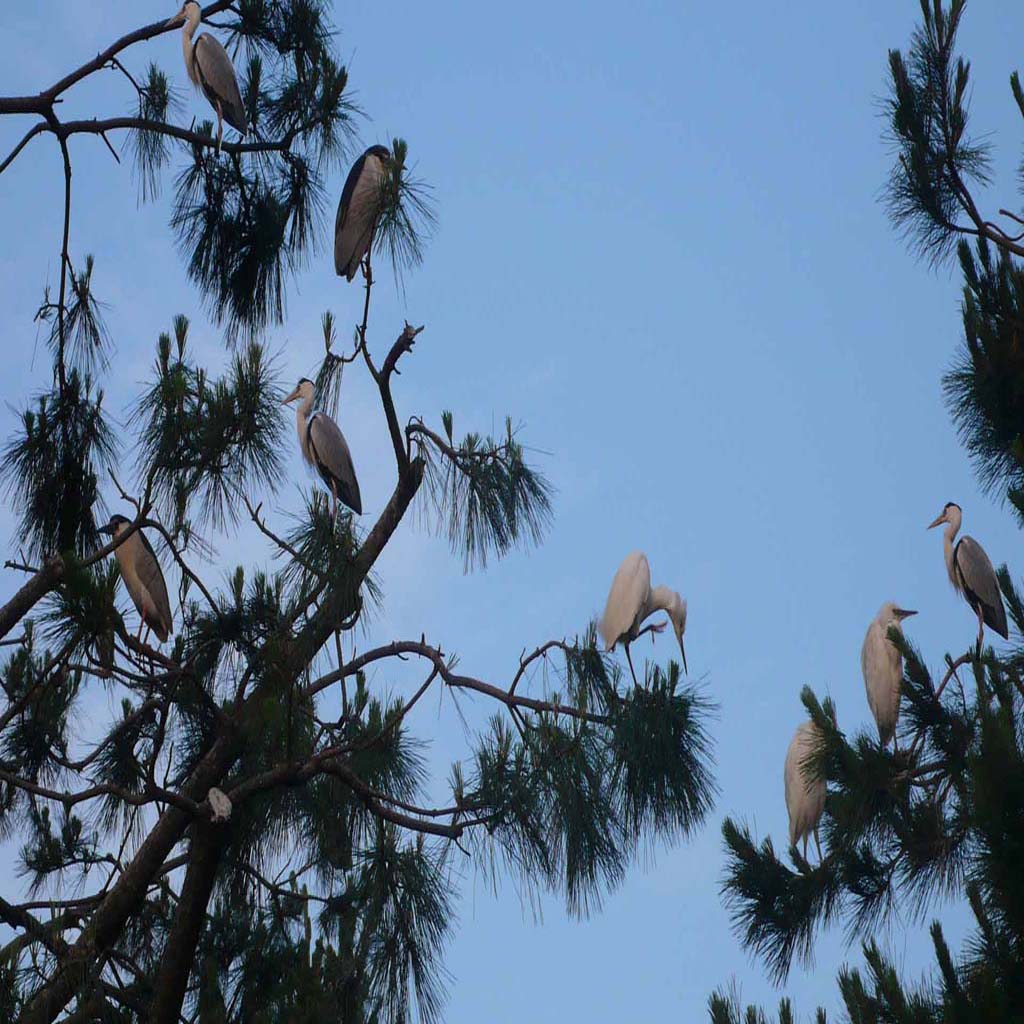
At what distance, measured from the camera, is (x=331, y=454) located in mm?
4594

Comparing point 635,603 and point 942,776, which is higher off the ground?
point 635,603

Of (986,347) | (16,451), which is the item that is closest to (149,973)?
(16,451)

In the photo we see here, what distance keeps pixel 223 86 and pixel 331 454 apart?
43.1 inches

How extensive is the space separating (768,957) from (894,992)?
28.2 inches

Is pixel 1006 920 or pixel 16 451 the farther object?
pixel 16 451

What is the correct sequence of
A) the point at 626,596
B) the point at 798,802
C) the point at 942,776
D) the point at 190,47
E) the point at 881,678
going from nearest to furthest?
the point at 942,776, the point at 190,47, the point at 626,596, the point at 881,678, the point at 798,802

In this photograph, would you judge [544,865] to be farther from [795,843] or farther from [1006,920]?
[795,843]

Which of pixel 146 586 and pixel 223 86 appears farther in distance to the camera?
pixel 146 586

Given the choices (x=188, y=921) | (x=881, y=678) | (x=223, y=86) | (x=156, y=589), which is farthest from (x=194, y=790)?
(x=881, y=678)

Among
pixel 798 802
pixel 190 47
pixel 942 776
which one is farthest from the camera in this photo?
pixel 798 802

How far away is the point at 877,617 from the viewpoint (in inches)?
221

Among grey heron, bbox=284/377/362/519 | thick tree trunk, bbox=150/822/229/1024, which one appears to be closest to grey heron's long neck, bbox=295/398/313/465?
grey heron, bbox=284/377/362/519

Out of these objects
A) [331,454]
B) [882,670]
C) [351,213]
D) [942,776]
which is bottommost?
[942,776]

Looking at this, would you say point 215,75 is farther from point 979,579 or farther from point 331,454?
point 979,579
